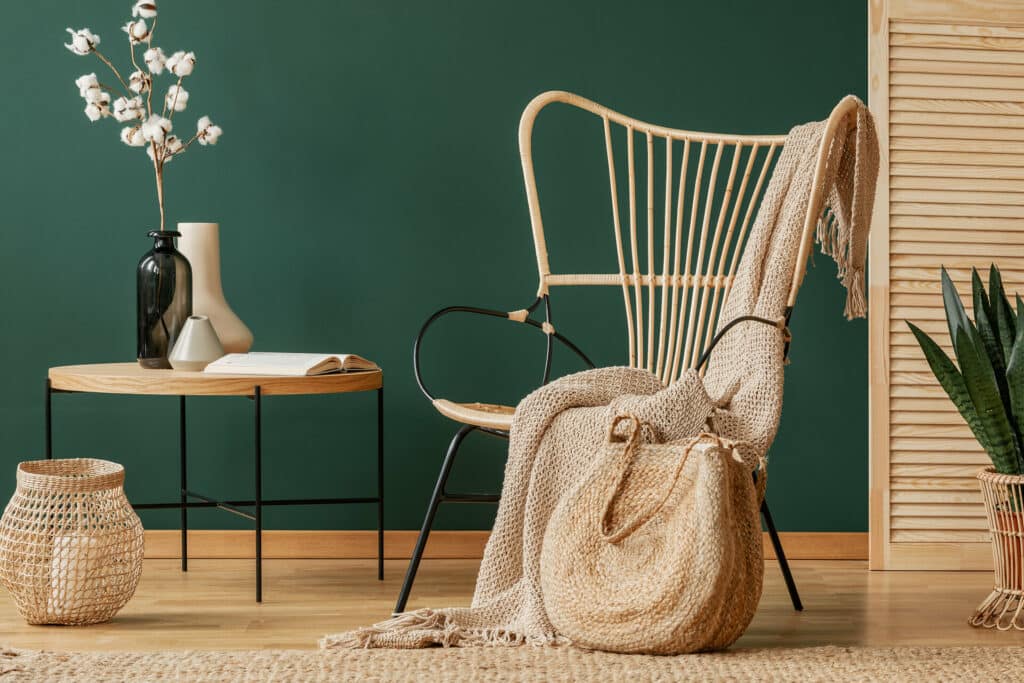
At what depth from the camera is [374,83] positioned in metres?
2.87

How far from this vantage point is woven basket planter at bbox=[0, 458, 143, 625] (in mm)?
2117

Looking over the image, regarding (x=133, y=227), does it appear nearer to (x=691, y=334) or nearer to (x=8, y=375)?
(x=8, y=375)

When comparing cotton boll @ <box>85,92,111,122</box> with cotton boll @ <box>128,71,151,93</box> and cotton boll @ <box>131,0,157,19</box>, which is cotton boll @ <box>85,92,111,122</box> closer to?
cotton boll @ <box>128,71,151,93</box>

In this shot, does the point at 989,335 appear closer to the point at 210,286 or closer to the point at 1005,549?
the point at 1005,549

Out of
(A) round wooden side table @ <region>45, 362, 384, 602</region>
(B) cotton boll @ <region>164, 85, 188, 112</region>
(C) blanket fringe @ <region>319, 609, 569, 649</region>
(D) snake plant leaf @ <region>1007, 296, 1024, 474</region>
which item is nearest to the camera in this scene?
(C) blanket fringe @ <region>319, 609, 569, 649</region>

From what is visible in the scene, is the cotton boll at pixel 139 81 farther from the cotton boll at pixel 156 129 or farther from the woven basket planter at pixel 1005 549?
the woven basket planter at pixel 1005 549

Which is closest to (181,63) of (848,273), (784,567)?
(848,273)

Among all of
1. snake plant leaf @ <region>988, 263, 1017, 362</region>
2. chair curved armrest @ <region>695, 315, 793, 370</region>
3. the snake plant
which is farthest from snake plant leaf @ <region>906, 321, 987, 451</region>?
chair curved armrest @ <region>695, 315, 793, 370</region>

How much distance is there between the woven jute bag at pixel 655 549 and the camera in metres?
1.78

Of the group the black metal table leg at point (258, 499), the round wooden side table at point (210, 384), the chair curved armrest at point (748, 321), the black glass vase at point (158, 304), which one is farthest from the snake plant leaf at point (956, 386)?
the black glass vase at point (158, 304)

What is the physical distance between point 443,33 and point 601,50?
0.40 meters

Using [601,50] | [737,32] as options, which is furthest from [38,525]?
[737,32]

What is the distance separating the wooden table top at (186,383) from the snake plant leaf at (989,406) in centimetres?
125

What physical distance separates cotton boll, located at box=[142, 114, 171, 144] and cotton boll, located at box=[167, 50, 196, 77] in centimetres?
12
